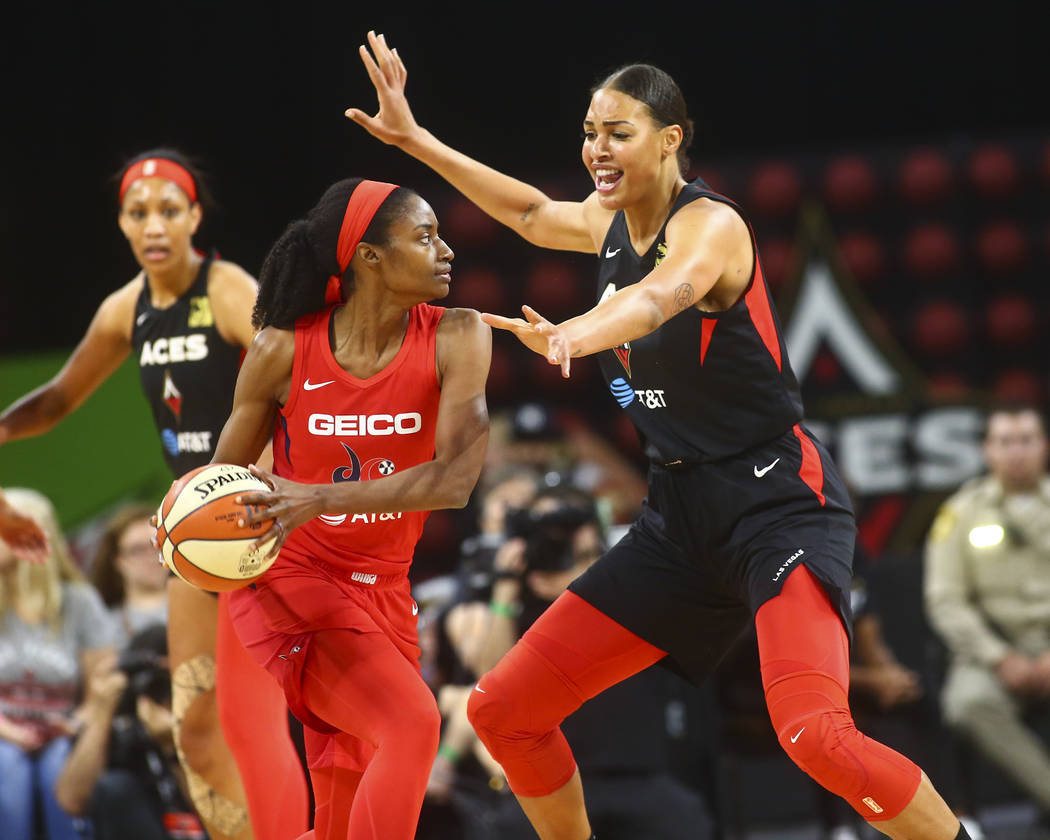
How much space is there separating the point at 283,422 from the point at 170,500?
0.37 m

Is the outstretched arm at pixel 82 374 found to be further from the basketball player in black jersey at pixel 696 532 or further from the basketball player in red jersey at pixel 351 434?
the basketball player in black jersey at pixel 696 532

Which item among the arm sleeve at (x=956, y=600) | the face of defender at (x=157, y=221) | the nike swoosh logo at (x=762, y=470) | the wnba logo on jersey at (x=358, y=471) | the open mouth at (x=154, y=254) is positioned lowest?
the arm sleeve at (x=956, y=600)

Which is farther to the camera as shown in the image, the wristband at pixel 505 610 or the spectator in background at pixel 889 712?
the spectator in background at pixel 889 712

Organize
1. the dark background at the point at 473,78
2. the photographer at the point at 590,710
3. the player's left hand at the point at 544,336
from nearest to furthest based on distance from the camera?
the player's left hand at the point at 544,336, the photographer at the point at 590,710, the dark background at the point at 473,78

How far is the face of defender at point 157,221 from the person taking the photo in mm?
4176

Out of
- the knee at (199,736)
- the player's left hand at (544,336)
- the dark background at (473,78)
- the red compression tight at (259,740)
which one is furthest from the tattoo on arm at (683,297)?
the dark background at (473,78)

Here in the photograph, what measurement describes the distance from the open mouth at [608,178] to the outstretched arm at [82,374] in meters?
1.63

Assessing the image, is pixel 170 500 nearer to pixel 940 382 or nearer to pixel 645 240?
pixel 645 240

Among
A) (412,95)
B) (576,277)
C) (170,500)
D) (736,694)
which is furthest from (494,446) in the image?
(170,500)

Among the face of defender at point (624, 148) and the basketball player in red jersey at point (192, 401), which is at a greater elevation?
the face of defender at point (624, 148)

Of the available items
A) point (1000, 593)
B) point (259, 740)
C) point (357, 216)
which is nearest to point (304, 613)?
point (259, 740)

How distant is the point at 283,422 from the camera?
3.45m

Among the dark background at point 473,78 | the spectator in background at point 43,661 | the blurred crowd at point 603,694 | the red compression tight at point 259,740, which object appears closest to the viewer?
the red compression tight at point 259,740

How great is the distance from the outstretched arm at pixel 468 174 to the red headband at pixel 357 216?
2.06 ft
